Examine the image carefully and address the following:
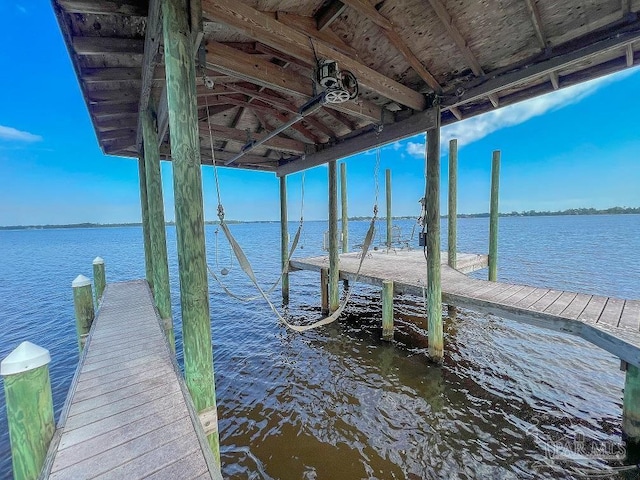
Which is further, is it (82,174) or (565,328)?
(82,174)

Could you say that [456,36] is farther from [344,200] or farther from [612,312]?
[344,200]

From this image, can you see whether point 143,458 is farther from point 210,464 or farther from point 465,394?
point 465,394

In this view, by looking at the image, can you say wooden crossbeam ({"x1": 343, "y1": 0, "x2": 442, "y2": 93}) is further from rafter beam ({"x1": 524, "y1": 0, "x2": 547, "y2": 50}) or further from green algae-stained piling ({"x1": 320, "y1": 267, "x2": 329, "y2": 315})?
green algae-stained piling ({"x1": 320, "y1": 267, "x2": 329, "y2": 315})

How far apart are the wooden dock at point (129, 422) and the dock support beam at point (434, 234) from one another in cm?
360

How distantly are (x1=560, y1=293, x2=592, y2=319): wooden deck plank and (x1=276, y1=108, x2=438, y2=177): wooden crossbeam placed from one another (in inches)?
125

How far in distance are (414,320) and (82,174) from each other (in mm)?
63841

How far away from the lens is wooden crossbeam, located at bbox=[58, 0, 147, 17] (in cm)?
193

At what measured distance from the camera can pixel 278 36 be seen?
240cm

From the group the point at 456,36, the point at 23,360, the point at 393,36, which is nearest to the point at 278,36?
the point at 393,36

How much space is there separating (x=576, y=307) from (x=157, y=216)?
6.33 m

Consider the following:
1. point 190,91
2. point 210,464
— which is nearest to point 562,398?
point 210,464

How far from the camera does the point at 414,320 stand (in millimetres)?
6504

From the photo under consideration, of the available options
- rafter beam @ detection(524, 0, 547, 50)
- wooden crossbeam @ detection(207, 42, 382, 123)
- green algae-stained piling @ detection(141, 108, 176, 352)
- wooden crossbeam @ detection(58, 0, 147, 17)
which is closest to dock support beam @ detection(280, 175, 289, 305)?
green algae-stained piling @ detection(141, 108, 176, 352)

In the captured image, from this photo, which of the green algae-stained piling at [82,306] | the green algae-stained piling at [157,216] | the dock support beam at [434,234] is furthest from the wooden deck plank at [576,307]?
the green algae-stained piling at [82,306]
